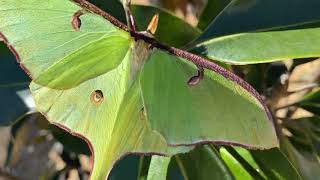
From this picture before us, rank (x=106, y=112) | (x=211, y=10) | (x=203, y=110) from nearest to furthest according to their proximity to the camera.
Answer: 1. (x=203, y=110)
2. (x=106, y=112)
3. (x=211, y=10)

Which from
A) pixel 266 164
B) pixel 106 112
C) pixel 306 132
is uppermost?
pixel 106 112

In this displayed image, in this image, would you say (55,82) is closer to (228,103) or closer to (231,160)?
(228,103)

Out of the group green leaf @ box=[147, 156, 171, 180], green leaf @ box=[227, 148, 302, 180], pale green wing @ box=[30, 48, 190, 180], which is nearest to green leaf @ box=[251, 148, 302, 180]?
green leaf @ box=[227, 148, 302, 180]

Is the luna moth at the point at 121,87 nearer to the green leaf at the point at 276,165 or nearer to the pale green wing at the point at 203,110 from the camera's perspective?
the pale green wing at the point at 203,110

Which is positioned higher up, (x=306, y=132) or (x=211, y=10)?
(x=211, y=10)

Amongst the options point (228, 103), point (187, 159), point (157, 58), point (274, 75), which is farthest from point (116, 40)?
point (274, 75)

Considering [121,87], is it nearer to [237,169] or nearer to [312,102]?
[237,169]

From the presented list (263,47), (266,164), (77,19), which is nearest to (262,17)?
(263,47)
